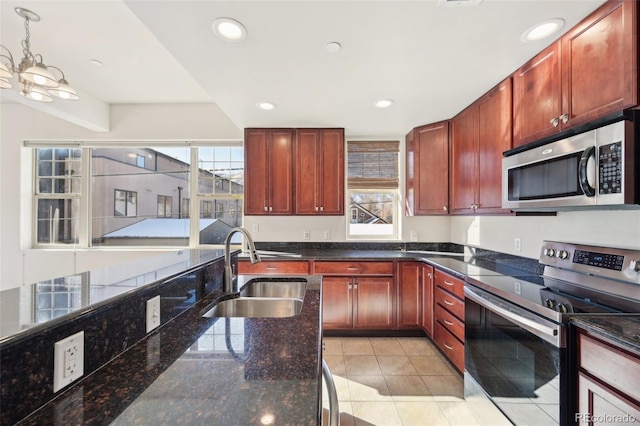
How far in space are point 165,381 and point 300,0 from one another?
1.63m

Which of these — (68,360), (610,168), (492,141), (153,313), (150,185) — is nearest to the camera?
(68,360)

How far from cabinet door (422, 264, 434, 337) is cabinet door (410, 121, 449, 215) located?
0.68 metres

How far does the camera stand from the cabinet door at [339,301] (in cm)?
289

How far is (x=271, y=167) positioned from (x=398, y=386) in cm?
248

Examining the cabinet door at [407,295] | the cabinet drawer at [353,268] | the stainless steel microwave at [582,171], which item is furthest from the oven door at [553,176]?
the cabinet drawer at [353,268]

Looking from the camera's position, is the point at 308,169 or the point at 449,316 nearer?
the point at 449,316

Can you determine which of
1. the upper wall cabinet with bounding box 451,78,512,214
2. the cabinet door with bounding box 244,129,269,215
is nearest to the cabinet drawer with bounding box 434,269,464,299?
the upper wall cabinet with bounding box 451,78,512,214

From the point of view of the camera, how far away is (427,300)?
2754mm

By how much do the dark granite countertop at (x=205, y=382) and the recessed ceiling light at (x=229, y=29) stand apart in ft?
5.04

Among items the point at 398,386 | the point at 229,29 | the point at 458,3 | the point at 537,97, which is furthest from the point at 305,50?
the point at 398,386

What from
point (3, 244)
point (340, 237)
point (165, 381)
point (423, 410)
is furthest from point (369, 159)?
point (3, 244)

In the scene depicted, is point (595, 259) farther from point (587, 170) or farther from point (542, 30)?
point (542, 30)

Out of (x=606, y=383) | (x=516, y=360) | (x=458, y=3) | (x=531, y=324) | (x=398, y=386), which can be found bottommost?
(x=398, y=386)

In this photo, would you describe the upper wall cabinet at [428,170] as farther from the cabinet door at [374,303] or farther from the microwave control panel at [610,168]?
the microwave control panel at [610,168]
